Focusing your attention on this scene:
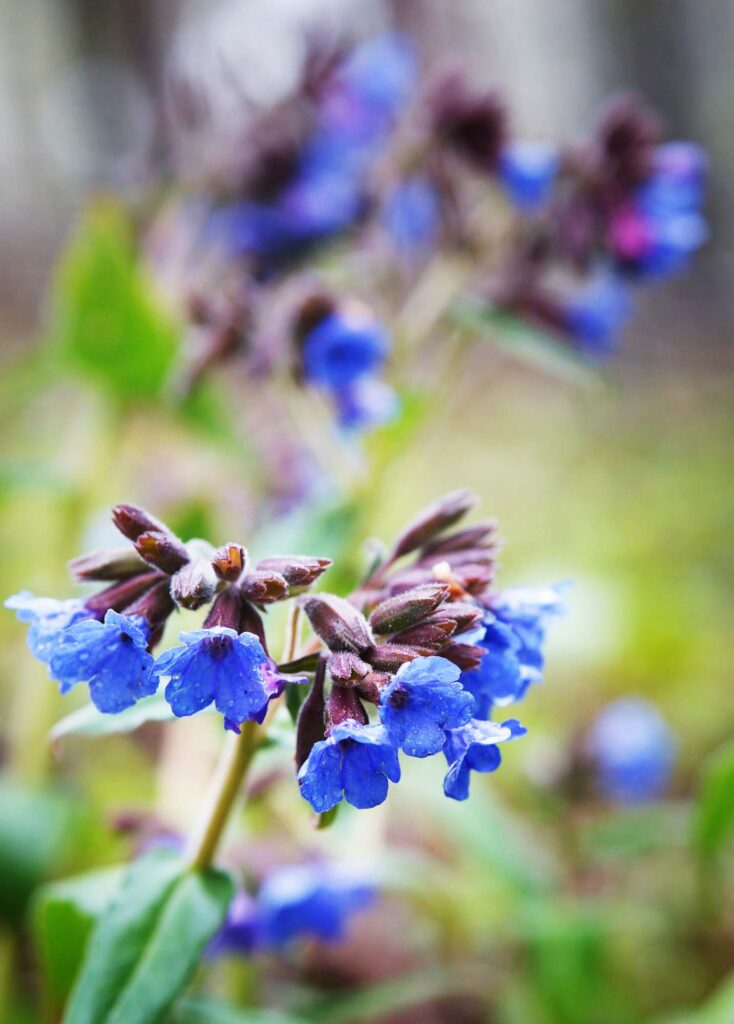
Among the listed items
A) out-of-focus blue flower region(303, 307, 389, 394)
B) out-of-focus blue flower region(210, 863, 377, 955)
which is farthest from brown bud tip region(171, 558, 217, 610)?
out-of-focus blue flower region(303, 307, 389, 394)

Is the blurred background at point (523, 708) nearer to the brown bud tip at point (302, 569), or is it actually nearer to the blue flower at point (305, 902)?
the blue flower at point (305, 902)

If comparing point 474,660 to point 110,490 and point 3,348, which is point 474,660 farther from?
point 3,348

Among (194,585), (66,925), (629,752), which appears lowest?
(66,925)

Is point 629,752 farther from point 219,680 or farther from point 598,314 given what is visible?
point 219,680

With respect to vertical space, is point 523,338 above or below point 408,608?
above

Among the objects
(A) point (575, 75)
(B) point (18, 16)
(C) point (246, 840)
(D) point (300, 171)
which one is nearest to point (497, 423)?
(D) point (300, 171)

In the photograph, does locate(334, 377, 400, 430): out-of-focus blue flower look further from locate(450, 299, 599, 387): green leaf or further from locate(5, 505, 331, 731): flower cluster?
locate(5, 505, 331, 731): flower cluster

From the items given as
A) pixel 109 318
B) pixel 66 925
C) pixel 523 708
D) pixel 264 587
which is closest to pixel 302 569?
pixel 264 587
